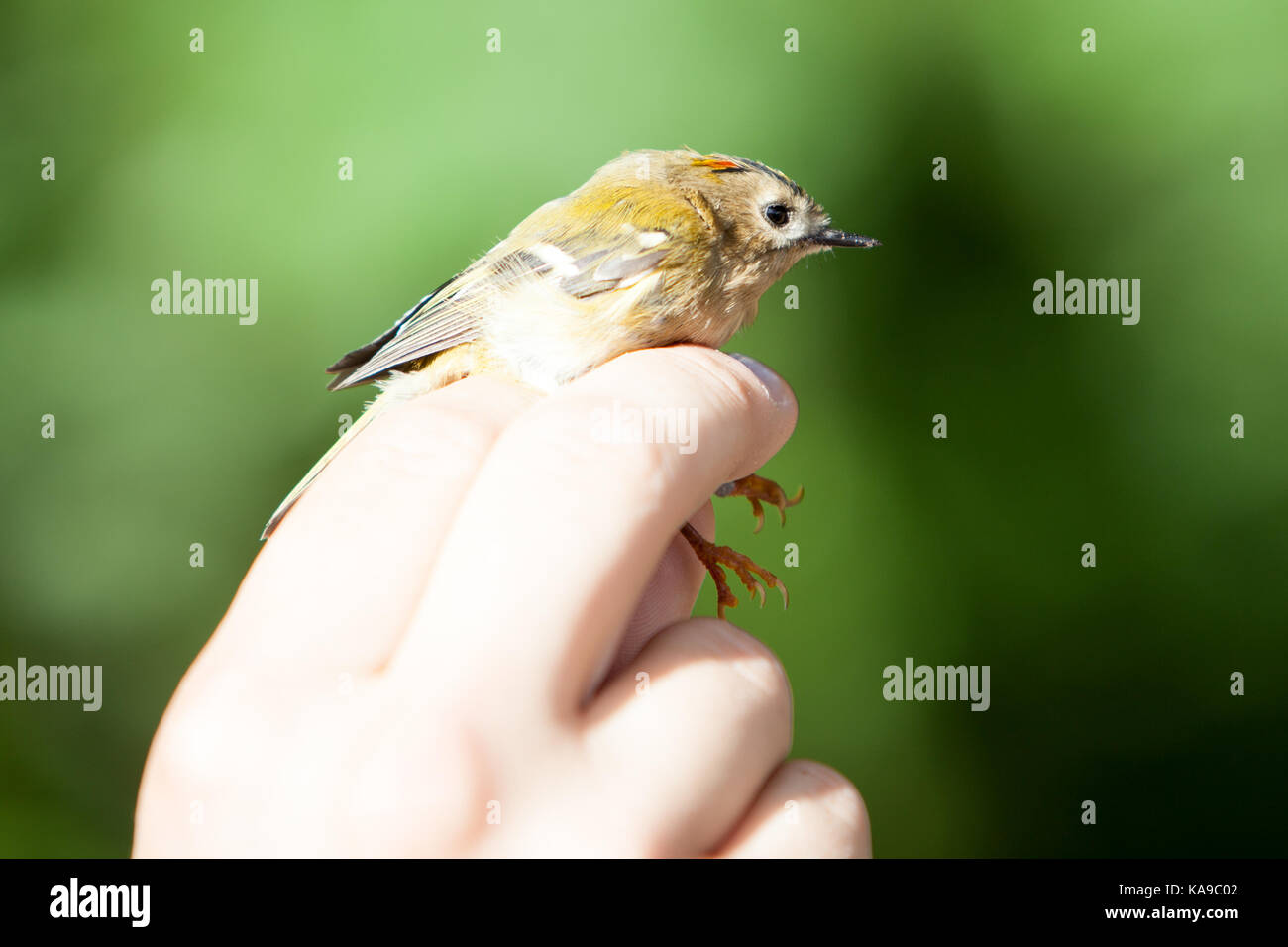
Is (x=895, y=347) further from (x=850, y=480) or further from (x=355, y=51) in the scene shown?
(x=355, y=51)

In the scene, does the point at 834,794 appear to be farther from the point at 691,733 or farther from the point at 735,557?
the point at 735,557

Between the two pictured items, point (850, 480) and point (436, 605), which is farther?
point (850, 480)

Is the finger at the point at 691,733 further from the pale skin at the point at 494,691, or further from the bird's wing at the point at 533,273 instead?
the bird's wing at the point at 533,273

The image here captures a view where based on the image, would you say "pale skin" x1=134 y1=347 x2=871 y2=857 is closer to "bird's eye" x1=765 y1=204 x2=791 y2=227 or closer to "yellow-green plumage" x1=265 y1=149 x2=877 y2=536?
"yellow-green plumage" x1=265 y1=149 x2=877 y2=536

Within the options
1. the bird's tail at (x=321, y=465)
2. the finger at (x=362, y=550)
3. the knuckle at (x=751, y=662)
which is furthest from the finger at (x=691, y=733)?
the bird's tail at (x=321, y=465)

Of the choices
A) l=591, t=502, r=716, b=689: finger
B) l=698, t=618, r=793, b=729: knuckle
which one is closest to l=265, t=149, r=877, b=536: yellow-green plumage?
l=591, t=502, r=716, b=689: finger

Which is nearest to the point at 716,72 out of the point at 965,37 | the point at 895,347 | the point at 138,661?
the point at 965,37

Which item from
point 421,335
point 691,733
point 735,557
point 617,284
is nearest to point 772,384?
point 735,557
